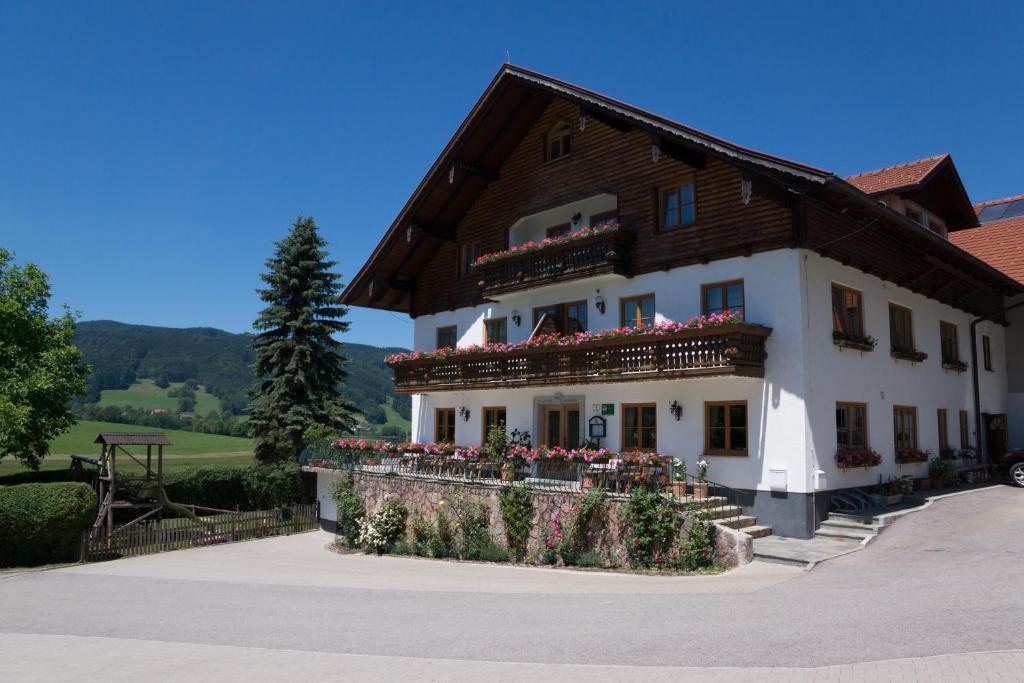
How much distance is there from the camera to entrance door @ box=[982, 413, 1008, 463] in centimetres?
2456

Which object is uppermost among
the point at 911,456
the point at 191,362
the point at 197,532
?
the point at 191,362

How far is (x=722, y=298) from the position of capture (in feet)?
58.7

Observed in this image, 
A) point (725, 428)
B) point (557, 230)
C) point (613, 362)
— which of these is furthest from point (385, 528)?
point (557, 230)

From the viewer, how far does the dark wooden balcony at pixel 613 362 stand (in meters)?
16.1

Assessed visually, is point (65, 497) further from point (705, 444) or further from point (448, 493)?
point (705, 444)

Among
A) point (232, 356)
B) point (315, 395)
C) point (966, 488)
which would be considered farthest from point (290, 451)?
point (232, 356)

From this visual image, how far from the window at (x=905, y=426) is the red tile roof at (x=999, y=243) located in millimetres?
8484

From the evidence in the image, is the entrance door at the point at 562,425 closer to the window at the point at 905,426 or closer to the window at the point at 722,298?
the window at the point at 722,298

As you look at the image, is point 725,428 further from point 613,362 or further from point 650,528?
point 650,528

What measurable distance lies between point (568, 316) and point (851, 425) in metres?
8.20

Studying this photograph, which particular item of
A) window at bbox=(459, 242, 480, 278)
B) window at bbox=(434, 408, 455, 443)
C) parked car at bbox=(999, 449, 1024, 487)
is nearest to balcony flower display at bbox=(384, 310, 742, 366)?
window at bbox=(434, 408, 455, 443)

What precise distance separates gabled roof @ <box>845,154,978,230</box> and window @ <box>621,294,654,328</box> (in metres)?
7.46

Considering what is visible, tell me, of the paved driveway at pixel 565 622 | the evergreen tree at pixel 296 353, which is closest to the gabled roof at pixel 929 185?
the paved driveway at pixel 565 622

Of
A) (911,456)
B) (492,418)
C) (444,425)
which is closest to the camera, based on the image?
(911,456)
